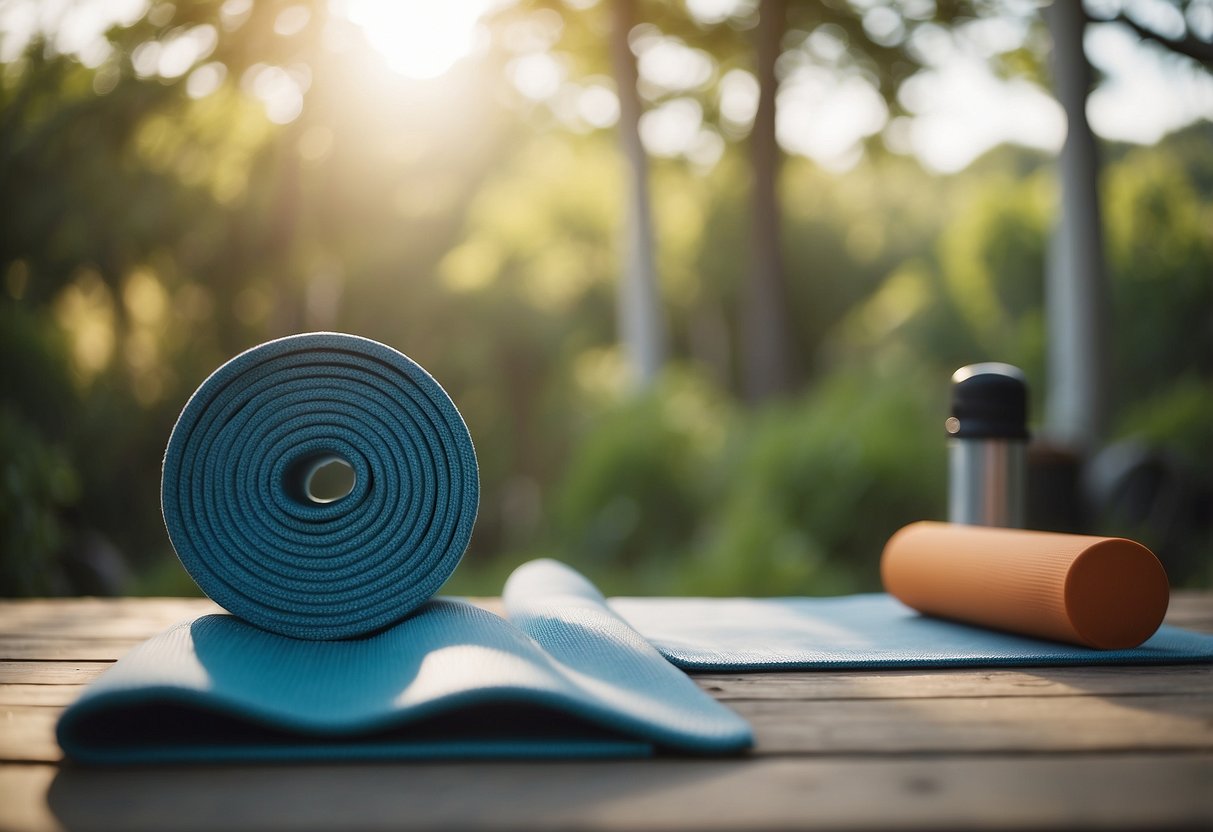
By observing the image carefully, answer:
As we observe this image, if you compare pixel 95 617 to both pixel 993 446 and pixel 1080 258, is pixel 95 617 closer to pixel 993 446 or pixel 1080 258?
pixel 993 446

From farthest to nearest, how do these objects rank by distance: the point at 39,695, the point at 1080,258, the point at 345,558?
the point at 1080,258, the point at 345,558, the point at 39,695

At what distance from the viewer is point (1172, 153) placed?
8172 millimetres

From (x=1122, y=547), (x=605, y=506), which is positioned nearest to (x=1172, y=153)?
(x=605, y=506)

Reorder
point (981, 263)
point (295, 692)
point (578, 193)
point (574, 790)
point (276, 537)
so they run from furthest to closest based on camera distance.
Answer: point (578, 193)
point (981, 263)
point (276, 537)
point (295, 692)
point (574, 790)

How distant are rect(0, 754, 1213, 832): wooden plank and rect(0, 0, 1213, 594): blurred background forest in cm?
294

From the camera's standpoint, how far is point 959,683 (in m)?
1.42

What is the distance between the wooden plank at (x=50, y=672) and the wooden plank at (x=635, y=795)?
47 centimetres

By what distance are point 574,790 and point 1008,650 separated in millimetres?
926

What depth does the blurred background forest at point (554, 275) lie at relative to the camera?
4.62m

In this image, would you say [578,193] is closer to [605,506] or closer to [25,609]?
[605,506]

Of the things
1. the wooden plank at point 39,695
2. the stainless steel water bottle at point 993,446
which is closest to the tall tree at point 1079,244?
the stainless steel water bottle at point 993,446

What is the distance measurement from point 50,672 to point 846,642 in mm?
1299

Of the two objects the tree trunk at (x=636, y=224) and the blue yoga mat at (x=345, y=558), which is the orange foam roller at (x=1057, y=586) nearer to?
the blue yoga mat at (x=345, y=558)

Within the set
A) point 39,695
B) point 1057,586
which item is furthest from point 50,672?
point 1057,586
